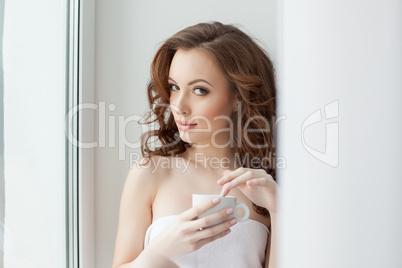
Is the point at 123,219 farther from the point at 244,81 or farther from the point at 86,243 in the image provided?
the point at 244,81

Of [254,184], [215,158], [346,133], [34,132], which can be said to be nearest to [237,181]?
[254,184]

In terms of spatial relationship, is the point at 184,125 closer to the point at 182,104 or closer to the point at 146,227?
the point at 182,104

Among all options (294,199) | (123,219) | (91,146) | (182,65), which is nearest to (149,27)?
(182,65)

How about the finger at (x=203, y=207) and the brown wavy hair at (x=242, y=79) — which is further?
the brown wavy hair at (x=242, y=79)

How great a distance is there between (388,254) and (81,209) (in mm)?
Answer: 720

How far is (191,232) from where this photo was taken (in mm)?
613

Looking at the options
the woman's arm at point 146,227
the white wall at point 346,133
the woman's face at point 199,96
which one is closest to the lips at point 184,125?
the woman's face at point 199,96

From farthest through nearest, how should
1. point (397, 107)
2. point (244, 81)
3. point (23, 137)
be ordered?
1. point (244, 81)
2. point (23, 137)
3. point (397, 107)

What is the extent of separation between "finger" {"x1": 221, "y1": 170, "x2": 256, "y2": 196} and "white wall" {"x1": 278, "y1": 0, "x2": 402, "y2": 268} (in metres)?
0.48

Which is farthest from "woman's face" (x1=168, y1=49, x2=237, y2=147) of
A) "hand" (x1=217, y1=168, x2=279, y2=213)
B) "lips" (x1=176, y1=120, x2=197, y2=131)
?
"hand" (x1=217, y1=168, x2=279, y2=213)

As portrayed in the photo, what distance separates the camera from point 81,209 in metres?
0.76

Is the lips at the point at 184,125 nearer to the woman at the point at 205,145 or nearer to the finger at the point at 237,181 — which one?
the woman at the point at 205,145

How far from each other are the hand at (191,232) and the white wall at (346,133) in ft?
1.55

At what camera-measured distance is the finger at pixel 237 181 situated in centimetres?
61
